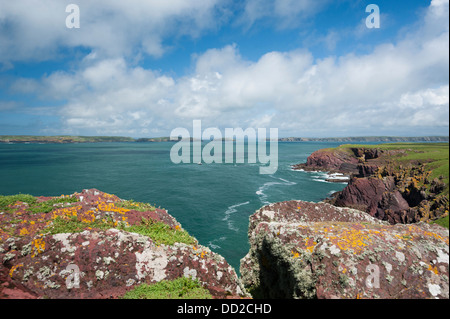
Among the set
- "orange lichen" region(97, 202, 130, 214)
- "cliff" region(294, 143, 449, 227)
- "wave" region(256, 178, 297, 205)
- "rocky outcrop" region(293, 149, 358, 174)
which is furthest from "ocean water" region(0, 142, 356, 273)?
"rocky outcrop" region(293, 149, 358, 174)

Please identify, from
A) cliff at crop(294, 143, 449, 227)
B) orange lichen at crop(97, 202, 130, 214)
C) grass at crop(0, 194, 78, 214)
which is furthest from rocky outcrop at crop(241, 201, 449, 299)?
cliff at crop(294, 143, 449, 227)

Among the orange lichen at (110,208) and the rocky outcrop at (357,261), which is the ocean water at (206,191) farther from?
the rocky outcrop at (357,261)

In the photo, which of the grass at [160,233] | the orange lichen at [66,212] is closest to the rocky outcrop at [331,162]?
the grass at [160,233]

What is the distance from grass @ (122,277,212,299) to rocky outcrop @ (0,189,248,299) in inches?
11.1

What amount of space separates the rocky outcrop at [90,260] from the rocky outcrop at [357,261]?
2646 millimetres

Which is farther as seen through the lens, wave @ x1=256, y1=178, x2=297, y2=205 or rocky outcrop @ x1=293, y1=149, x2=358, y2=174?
rocky outcrop @ x1=293, y1=149, x2=358, y2=174

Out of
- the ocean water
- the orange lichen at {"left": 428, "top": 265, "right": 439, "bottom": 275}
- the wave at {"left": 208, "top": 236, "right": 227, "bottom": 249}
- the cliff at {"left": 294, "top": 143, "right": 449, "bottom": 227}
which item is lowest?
the wave at {"left": 208, "top": 236, "right": 227, "bottom": 249}

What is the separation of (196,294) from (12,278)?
7.36 metres

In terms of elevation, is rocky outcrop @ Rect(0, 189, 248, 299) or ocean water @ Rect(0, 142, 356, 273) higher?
rocky outcrop @ Rect(0, 189, 248, 299)

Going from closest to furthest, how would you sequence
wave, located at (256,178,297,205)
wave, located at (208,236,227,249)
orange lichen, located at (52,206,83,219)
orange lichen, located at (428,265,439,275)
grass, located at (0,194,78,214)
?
1. orange lichen, located at (428,265,439,275)
2. orange lichen, located at (52,206,83,219)
3. grass, located at (0,194,78,214)
4. wave, located at (208,236,227,249)
5. wave, located at (256,178,297,205)

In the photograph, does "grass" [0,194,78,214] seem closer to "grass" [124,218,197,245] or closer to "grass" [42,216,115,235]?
"grass" [42,216,115,235]

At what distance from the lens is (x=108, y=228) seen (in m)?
11.6

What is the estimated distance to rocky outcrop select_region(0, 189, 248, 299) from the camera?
8.55m

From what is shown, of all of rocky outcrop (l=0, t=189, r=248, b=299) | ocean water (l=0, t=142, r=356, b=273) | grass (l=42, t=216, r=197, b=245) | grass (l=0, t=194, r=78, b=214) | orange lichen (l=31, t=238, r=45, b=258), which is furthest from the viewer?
ocean water (l=0, t=142, r=356, b=273)
